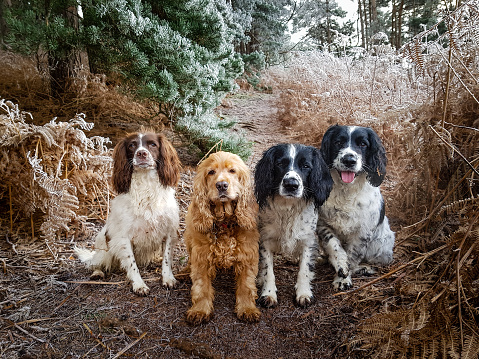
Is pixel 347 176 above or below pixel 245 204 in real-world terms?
above

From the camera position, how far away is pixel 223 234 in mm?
2668

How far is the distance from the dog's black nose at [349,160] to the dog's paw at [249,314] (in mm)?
1342

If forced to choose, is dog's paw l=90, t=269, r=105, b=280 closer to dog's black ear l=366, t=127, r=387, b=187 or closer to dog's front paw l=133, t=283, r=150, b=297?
dog's front paw l=133, t=283, r=150, b=297

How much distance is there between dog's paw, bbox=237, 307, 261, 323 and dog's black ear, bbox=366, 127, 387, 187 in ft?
4.71

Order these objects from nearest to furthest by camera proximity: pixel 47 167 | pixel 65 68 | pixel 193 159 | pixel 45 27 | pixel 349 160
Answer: pixel 349 160 < pixel 47 167 < pixel 45 27 < pixel 65 68 < pixel 193 159

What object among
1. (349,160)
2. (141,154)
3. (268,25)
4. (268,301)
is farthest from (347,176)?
(268,25)

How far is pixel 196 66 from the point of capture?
15.5ft

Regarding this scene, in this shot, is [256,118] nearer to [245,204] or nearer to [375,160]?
[375,160]

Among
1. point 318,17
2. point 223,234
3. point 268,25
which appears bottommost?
point 223,234

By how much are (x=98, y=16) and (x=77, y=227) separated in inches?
105

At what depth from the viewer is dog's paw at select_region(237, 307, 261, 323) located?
98.9 inches

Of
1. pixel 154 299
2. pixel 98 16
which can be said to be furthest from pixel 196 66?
pixel 154 299

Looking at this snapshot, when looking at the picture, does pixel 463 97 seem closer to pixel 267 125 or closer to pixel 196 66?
pixel 196 66

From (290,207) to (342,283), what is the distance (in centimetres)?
80
